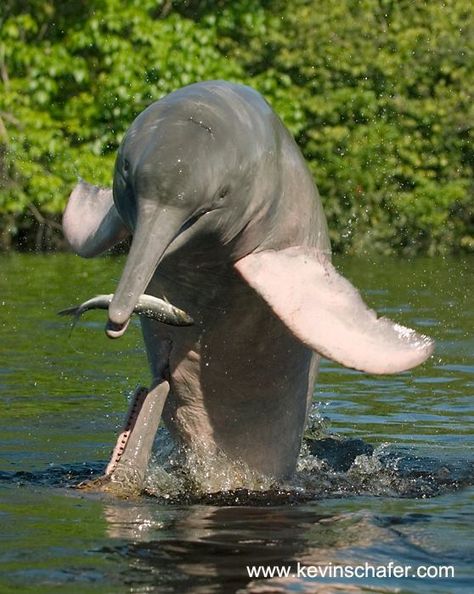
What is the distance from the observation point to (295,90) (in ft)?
92.5

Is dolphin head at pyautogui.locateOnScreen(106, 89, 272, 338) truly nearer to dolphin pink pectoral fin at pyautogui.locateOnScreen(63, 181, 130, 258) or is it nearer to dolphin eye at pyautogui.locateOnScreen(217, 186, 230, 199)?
dolphin eye at pyautogui.locateOnScreen(217, 186, 230, 199)

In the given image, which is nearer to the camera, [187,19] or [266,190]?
[266,190]

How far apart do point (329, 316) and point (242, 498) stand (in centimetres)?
126

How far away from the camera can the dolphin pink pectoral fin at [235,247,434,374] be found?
7.00 m

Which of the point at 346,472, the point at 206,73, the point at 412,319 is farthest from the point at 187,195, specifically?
the point at 206,73

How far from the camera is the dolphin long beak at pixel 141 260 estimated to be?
20.8ft

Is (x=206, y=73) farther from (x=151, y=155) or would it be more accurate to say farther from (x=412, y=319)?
(x=151, y=155)

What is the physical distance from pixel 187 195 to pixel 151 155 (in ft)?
0.70

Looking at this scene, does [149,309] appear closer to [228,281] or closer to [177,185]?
[177,185]

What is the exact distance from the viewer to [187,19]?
28016 mm

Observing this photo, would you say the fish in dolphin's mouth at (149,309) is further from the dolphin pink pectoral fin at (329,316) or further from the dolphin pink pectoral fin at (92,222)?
the dolphin pink pectoral fin at (92,222)

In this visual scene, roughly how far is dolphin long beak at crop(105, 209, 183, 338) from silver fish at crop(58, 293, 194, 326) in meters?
0.12

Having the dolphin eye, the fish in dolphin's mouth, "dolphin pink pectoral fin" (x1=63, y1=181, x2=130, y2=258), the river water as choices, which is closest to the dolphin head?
the dolphin eye

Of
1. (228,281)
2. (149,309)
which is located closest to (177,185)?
(149,309)
